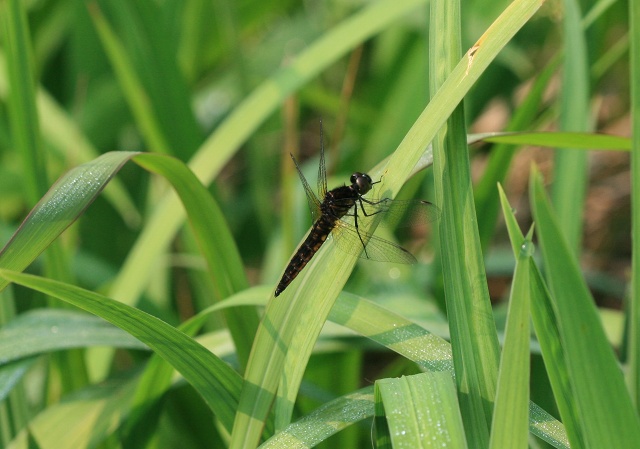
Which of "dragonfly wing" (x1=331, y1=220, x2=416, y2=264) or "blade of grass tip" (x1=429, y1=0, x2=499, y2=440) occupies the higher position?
"dragonfly wing" (x1=331, y1=220, x2=416, y2=264)

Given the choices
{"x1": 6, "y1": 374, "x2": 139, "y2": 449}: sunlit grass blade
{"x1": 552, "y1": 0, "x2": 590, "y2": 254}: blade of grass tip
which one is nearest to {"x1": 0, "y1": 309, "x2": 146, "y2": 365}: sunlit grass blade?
{"x1": 6, "y1": 374, "x2": 139, "y2": 449}: sunlit grass blade

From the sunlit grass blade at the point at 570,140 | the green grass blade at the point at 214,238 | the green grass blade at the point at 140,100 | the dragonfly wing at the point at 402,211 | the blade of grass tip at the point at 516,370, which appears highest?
the green grass blade at the point at 140,100

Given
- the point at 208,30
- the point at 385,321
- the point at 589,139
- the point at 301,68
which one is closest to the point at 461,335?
the point at 385,321

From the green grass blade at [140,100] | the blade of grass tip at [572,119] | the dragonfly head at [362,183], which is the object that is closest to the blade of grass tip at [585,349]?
the dragonfly head at [362,183]

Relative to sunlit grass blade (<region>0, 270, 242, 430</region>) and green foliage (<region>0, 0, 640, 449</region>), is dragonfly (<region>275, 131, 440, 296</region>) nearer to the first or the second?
green foliage (<region>0, 0, 640, 449</region>)

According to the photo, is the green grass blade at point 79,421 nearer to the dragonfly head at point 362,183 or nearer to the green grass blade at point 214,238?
the green grass blade at point 214,238

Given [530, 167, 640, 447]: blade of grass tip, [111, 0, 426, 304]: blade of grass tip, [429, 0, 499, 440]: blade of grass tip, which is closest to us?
[530, 167, 640, 447]: blade of grass tip
